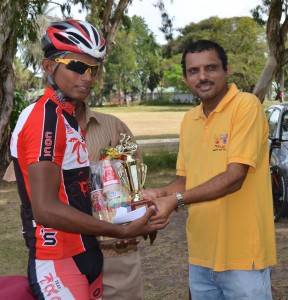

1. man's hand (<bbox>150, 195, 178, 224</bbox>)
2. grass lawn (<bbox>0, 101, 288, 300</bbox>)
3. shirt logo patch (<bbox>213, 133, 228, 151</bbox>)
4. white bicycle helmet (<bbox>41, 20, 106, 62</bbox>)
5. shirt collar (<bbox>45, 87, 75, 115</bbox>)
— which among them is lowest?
grass lawn (<bbox>0, 101, 288, 300</bbox>)

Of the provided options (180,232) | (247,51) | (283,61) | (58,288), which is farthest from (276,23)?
(247,51)

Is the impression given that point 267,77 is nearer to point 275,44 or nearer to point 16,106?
point 275,44

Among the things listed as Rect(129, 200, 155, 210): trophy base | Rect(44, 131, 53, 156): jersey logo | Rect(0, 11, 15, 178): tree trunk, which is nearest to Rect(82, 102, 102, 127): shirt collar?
Rect(129, 200, 155, 210): trophy base

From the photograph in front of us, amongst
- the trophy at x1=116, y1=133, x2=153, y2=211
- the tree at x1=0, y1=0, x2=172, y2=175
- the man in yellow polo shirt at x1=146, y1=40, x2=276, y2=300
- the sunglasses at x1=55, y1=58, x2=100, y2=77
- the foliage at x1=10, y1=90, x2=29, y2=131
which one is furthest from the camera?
the foliage at x1=10, y1=90, x2=29, y2=131

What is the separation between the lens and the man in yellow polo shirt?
9.37ft

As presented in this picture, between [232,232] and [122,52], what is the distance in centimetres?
8338

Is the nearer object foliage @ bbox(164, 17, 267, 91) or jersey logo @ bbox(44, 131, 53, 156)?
jersey logo @ bbox(44, 131, 53, 156)

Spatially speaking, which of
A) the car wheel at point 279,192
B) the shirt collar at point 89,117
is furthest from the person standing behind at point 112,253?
the car wheel at point 279,192

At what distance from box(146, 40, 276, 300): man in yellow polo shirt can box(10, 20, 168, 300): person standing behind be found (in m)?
0.46

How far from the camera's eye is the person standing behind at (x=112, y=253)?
121 inches

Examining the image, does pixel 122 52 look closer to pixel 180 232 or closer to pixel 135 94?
pixel 135 94

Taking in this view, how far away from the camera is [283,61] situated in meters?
14.2

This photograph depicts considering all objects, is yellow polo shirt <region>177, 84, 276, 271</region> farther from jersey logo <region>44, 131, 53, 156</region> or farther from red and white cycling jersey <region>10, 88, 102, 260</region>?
jersey logo <region>44, 131, 53, 156</region>

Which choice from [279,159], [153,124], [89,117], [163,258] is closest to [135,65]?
[153,124]
